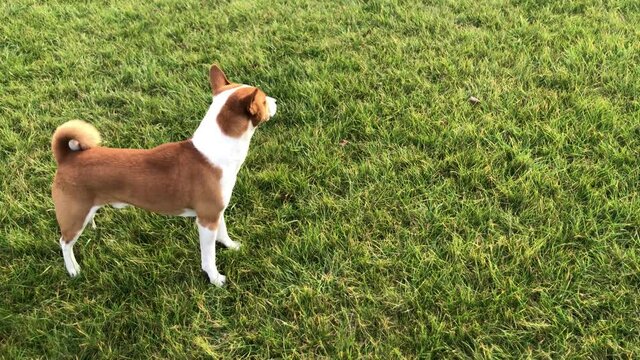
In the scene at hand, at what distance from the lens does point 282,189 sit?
3766 millimetres

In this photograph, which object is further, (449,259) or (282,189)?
(282,189)

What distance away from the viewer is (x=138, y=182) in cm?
286

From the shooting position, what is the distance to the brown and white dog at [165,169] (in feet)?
9.32

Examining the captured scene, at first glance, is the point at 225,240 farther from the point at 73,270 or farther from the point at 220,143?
the point at 73,270

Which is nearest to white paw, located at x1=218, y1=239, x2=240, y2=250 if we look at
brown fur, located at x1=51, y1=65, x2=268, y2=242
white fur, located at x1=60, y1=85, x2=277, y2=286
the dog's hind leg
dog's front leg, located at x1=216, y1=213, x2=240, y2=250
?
dog's front leg, located at x1=216, y1=213, x2=240, y2=250

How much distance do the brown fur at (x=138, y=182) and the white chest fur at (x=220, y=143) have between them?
0.12ft

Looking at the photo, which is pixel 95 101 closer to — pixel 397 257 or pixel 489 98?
pixel 397 257

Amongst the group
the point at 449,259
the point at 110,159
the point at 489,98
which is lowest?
the point at 449,259

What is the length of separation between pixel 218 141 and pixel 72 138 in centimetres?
81

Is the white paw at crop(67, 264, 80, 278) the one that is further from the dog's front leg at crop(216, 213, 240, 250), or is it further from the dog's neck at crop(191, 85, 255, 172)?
the dog's neck at crop(191, 85, 255, 172)

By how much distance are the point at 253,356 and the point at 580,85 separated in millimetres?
3479

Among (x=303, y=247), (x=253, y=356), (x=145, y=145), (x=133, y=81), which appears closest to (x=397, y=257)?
(x=303, y=247)

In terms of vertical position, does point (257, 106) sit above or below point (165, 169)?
above

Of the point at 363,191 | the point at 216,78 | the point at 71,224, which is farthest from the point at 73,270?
the point at 363,191
